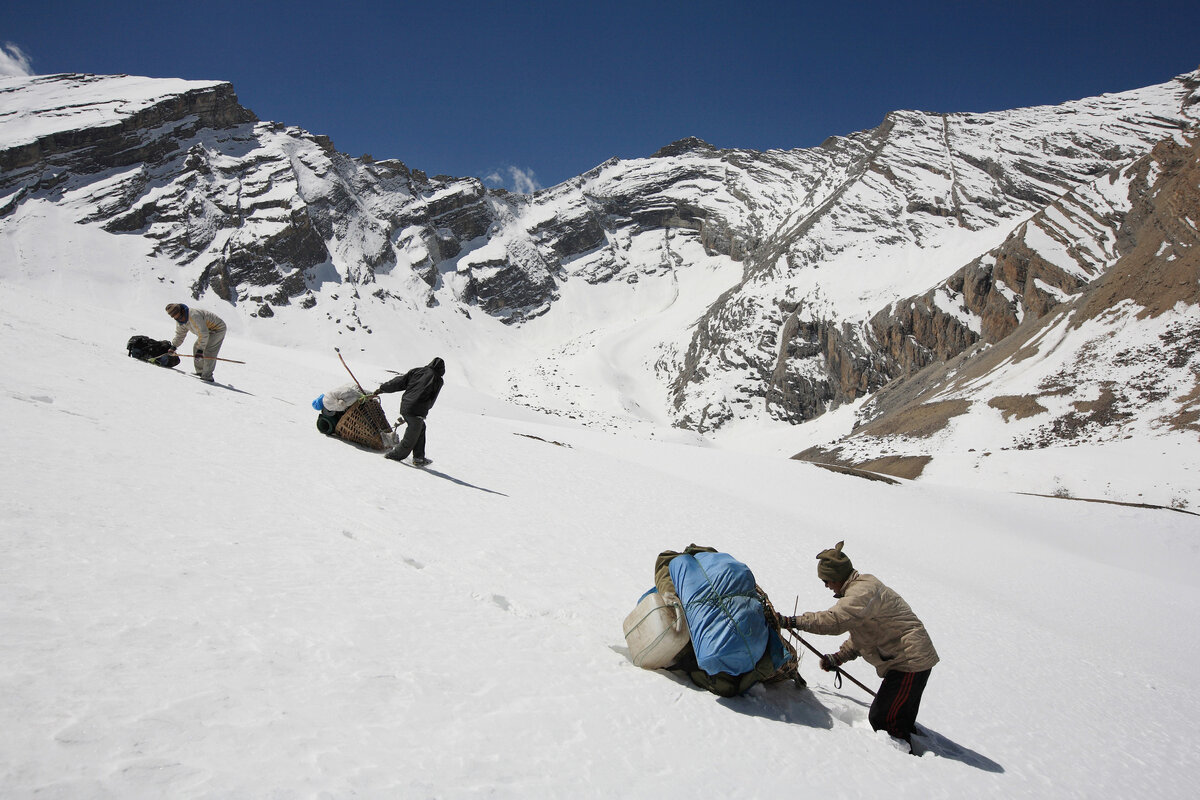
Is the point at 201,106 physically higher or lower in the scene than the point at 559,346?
higher

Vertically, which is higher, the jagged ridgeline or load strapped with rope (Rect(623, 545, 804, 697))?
the jagged ridgeline

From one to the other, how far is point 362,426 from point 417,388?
1234mm

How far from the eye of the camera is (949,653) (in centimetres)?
784

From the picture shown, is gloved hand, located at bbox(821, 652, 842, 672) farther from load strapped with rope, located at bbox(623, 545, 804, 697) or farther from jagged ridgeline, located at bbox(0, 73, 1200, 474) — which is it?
jagged ridgeline, located at bbox(0, 73, 1200, 474)

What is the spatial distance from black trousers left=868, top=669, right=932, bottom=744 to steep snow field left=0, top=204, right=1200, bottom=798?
5.8 inches

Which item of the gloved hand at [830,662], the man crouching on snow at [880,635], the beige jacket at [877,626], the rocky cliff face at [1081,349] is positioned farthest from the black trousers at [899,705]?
the rocky cliff face at [1081,349]

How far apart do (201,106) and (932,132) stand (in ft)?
439

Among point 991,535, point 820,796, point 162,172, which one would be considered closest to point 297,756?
point 820,796

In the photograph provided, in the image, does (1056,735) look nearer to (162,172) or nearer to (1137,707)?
(1137,707)

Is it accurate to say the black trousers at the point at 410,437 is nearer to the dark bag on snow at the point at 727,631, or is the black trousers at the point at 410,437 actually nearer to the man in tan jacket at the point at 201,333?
the man in tan jacket at the point at 201,333

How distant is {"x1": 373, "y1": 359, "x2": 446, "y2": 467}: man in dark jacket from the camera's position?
973 centimetres

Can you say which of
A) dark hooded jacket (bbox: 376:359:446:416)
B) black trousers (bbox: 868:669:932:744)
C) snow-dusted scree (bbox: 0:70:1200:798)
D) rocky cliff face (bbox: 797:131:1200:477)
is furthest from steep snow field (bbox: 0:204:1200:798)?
rocky cliff face (bbox: 797:131:1200:477)

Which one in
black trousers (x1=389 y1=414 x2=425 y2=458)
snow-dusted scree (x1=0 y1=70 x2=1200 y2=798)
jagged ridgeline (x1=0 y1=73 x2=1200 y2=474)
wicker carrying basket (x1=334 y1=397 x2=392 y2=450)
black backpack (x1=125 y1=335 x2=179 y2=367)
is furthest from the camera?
jagged ridgeline (x1=0 y1=73 x2=1200 y2=474)

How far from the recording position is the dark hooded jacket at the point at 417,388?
976 centimetres
